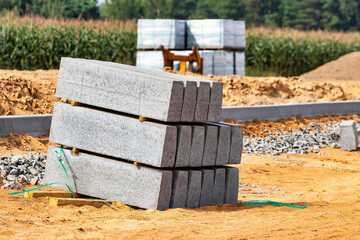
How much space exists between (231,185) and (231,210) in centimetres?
49

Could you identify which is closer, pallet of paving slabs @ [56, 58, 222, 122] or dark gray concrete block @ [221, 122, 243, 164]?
pallet of paving slabs @ [56, 58, 222, 122]

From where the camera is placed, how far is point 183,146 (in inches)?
249

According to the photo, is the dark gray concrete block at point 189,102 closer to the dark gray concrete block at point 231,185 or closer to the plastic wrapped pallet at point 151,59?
the dark gray concrete block at point 231,185

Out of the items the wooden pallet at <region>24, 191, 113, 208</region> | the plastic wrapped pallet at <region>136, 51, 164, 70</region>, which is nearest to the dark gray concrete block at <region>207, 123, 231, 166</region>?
the wooden pallet at <region>24, 191, 113, 208</region>

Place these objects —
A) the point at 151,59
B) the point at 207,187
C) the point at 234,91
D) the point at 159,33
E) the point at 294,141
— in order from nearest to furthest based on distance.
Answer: the point at 207,187, the point at 294,141, the point at 234,91, the point at 151,59, the point at 159,33

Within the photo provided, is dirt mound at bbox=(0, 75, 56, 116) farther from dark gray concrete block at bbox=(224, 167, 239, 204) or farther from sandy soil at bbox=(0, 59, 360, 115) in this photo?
dark gray concrete block at bbox=(224, 167, 239, 204)

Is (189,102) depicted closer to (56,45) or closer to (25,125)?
(25,125)

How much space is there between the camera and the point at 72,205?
6531 millimetres

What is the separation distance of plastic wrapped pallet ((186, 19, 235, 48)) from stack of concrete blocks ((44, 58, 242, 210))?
1190cm

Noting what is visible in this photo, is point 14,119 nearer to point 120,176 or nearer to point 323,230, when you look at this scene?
point 120,176

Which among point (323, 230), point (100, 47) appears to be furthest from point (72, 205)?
point (100, 47)

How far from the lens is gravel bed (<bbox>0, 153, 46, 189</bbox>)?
A: 7.29 m

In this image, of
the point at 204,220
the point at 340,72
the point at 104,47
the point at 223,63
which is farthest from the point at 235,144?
the point at 340,72

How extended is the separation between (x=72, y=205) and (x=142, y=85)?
157cm
